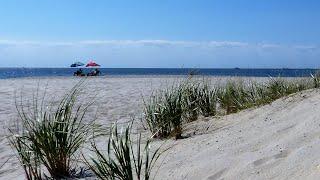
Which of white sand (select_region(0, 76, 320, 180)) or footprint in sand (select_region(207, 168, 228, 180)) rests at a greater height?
white sand (select_region(0, 76, 320, 180))

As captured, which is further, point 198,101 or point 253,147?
point 198,101

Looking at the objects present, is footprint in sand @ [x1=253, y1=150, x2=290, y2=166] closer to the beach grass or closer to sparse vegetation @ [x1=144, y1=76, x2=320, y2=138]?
the beach grass

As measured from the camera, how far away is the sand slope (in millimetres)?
3883

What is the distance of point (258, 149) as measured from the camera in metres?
4.53

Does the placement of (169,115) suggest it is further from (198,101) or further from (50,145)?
(50,145)

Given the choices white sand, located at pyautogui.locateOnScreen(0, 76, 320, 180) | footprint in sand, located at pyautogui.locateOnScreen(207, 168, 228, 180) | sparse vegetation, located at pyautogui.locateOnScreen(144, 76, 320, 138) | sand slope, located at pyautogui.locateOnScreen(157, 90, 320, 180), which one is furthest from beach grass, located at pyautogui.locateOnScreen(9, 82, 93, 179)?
sparse vegetation, located at pyautogui.locateOnScreen(144, 76, 320, 138)

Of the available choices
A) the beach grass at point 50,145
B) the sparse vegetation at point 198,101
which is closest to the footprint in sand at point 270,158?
the beach grass at point 50,145

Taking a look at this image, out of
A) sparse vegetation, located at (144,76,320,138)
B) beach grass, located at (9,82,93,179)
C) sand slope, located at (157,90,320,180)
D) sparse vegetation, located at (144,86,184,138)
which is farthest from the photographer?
sparse vegetation, located at (144,76,320,138)

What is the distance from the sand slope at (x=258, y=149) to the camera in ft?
12.7

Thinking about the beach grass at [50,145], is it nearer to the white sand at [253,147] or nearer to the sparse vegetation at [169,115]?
the white sand at [253,147]

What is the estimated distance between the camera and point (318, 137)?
14.4 ft

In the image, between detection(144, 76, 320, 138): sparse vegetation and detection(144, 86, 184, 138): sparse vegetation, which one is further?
detection(144, 76, 320, 138): sparse vegetation

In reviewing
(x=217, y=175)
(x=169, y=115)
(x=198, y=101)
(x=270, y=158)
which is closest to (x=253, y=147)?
(x=270, y=158)

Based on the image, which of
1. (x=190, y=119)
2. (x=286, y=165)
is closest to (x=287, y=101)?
(x=190, y=119)
